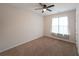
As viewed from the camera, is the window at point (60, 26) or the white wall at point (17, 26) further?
the window at point (60, 26)

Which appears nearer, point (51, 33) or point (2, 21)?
point (2, 21)

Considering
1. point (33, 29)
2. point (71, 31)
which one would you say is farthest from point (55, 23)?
point (33, 29)

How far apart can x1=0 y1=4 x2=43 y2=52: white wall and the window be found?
23.0 inches

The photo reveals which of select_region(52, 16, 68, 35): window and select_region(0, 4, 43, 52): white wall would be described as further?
select_region(52, 16, 68, 35): window

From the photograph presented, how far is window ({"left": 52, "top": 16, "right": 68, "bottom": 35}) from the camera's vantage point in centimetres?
256

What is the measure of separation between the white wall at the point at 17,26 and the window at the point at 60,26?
584 millimetres

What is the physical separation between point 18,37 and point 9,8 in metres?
1.17

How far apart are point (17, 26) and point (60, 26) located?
1.72m

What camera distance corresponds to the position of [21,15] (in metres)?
2.72

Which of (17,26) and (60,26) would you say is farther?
(17,26)

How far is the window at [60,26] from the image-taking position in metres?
2.56

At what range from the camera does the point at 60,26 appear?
2557 mm

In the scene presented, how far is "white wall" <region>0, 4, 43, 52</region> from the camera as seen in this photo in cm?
230

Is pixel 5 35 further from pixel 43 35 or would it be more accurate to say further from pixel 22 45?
pixel 43 35
